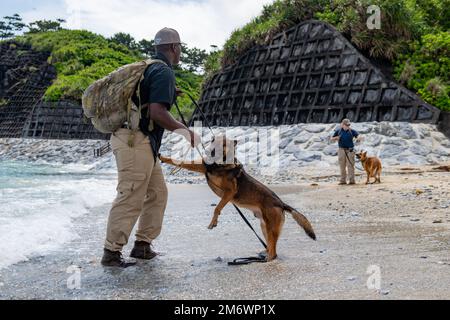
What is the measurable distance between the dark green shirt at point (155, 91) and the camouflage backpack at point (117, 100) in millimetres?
61

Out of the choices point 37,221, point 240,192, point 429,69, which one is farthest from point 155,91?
point 429,69

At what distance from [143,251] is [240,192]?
115 centimetres

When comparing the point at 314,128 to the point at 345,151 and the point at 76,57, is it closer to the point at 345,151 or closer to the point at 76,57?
the point at 345,151

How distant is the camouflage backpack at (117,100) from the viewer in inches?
182

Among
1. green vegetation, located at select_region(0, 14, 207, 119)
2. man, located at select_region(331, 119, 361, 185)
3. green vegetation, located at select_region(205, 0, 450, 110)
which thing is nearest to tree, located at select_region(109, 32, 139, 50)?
green vegetation, located at select_region(0, 14, 207, 119)

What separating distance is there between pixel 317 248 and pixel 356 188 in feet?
24.3

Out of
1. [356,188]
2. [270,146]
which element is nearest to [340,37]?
[270,146]

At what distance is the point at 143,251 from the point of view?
504cm

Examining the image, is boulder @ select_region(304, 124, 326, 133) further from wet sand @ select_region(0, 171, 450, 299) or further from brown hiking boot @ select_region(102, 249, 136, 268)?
brown hiking boot @ select_region(102, 249, 136, 268)

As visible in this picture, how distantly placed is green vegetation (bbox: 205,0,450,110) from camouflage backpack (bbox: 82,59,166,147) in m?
17.3

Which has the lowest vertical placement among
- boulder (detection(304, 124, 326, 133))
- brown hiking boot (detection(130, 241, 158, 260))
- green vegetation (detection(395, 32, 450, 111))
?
brown hiking boot (detection(130, 241, 158, 260))

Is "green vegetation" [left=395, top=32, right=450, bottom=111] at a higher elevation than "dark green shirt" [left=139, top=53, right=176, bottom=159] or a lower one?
higher

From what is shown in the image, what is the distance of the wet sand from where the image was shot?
3.63m

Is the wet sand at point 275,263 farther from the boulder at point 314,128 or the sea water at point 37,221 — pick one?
the boulder at point 314,128
